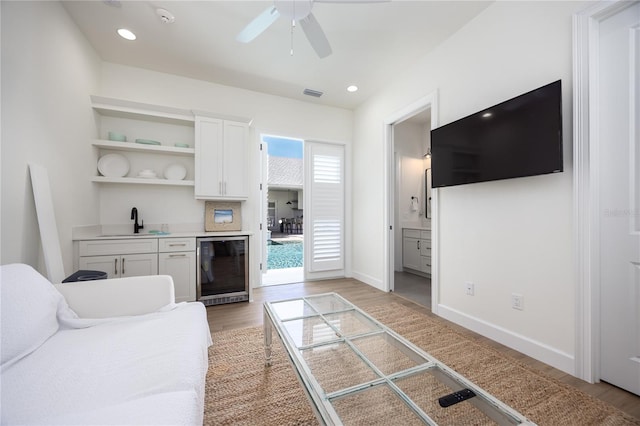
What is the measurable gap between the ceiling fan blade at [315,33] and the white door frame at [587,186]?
5.62 feet

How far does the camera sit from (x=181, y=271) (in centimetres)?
A: 284

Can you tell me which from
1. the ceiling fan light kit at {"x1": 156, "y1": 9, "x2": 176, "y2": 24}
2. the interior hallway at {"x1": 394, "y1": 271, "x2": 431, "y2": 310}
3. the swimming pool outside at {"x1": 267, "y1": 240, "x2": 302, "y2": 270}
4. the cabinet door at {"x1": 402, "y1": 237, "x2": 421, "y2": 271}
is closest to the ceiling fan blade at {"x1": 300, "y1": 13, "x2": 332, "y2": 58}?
the ceiling fan light kit at {"x1": 156, "y1": 9, "x2": 176, "y2": 24}

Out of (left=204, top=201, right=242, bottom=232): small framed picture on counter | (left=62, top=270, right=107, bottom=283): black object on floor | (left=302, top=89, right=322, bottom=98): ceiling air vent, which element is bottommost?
(left=62, top=270, right=107, bottom=283): black object on floor

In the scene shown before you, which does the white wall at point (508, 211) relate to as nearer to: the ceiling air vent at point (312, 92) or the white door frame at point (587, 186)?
the white door frame at point (587, 186)

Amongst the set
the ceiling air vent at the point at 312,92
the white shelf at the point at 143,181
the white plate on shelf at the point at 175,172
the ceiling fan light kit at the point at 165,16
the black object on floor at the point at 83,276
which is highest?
the ceiling air vent at the point at 312,92

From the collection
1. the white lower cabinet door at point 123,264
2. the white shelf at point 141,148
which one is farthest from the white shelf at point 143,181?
the white lower cabinet door at point 123,264

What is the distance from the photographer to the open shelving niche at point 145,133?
284 centimetres

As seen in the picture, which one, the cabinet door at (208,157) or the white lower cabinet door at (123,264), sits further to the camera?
the cabinet door at (208,157)

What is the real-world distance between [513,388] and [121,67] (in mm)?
4832

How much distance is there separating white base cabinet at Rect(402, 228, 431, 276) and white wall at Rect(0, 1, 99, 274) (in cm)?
453

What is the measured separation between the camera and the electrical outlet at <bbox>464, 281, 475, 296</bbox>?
2.35 m

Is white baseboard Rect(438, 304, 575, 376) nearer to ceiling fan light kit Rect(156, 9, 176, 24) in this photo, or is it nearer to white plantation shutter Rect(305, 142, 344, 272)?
white plantation shutter Rect(305, 142, 344, 272)

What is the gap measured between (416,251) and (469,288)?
6.87 feet

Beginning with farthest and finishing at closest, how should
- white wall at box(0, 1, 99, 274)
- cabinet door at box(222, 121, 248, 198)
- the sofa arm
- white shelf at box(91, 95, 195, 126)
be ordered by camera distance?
cabinet door at box(222, 121, 248, 198), white shelf at box(91, 95, 195, 126), white wall at box(0, 1, 99, 274), the sofa arm
